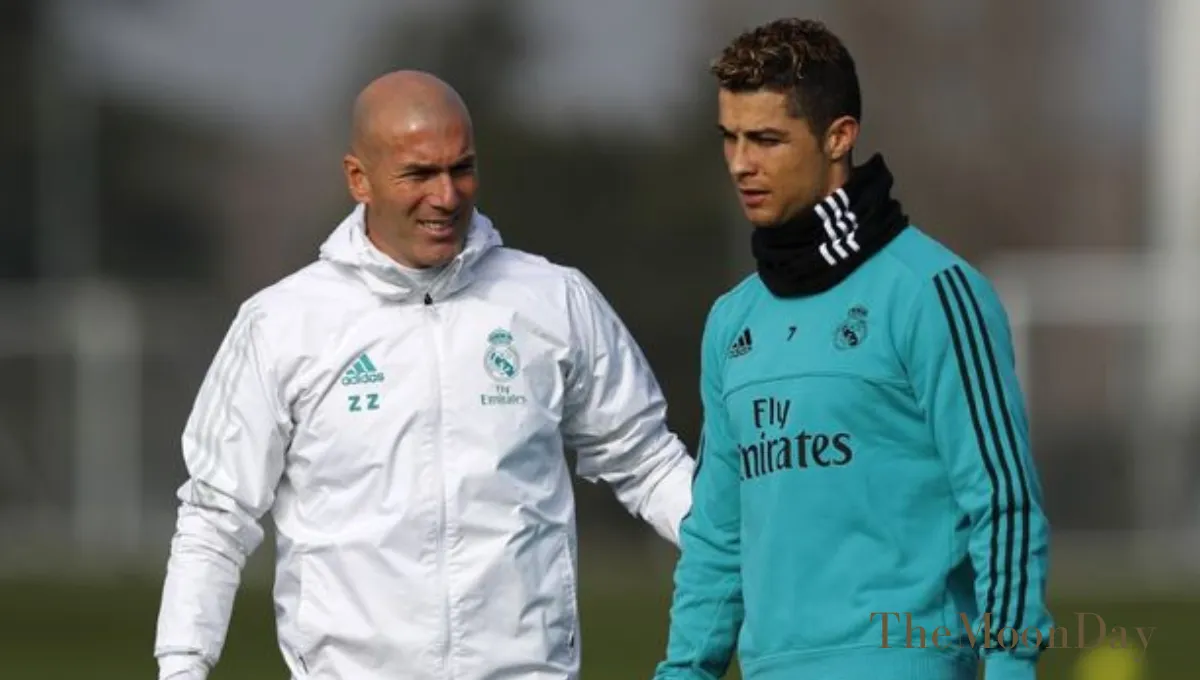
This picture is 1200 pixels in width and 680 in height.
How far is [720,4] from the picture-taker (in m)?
36.3

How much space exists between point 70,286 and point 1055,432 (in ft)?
34.2

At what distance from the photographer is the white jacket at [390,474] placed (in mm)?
6301

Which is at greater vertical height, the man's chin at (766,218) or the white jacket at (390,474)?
the man's chin at (766,218)

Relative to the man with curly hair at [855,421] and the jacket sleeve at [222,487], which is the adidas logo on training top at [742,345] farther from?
the jacket sleeve at [222,487]

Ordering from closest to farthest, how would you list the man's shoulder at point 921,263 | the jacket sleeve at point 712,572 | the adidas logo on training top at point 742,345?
the man's shoulder at point 921,263 → the adidas logo on training top at point 742,345 → the jacket sleeve at point 712,572

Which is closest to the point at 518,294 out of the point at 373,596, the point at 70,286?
the point at 373,596

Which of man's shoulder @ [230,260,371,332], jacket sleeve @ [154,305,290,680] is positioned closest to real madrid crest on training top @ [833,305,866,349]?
man's shoulder @ [230,260,371,332]

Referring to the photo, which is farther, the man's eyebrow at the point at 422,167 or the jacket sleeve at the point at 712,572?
the man's eyebrow at the point at 422,167

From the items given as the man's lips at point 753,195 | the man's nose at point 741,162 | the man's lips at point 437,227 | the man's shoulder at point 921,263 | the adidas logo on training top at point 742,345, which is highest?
the man's nose at point 741,162

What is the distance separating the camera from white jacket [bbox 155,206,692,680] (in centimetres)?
630

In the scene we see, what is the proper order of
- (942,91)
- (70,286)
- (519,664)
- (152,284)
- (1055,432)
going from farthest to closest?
(942,91) < (152,284) < (70,286) < (1055,432) < (519,664)

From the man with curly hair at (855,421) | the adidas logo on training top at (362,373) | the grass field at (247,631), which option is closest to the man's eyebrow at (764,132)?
the man with curly hair at (855,421)

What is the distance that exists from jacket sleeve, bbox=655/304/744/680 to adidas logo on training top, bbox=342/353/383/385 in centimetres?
90

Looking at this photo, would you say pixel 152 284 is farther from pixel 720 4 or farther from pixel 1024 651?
pixel 1024 651
